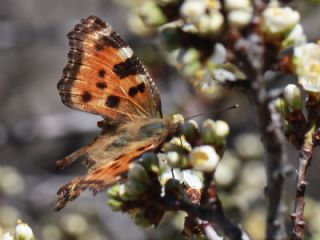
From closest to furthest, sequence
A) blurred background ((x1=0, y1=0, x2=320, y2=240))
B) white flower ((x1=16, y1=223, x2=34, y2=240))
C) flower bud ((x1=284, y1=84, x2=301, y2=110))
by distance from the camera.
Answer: flower bud ((x1=284, y1=84, x2=301, y2=110)) < white flower ((x1=16, y1=223, x2=34, y2=240)) < blurred background ((x1=0, y1=0, x2=320, y2=240))

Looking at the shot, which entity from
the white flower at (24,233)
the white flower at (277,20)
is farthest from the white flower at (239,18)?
the white flower at (24,233)

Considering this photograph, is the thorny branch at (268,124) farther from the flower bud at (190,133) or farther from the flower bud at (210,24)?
the flower bud at (190,133)

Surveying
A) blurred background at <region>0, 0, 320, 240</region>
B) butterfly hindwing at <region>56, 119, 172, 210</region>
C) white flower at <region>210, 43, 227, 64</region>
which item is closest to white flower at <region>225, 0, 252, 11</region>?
white flower at <region>210, 43, 227, 64</region>

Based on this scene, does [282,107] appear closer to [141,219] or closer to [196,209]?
[196,209]

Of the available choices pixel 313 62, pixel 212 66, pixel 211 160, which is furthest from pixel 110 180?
pixel 313 62

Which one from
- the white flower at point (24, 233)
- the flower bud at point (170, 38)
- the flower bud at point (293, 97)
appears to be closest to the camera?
the flower bud at point (170, 38)

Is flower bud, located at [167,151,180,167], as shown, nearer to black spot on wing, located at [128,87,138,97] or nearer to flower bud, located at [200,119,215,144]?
flower bud, located at [200,119,215,144]

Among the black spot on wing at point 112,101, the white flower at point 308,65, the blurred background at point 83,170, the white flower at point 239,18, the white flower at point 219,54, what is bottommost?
the blurred background at point 83,170
